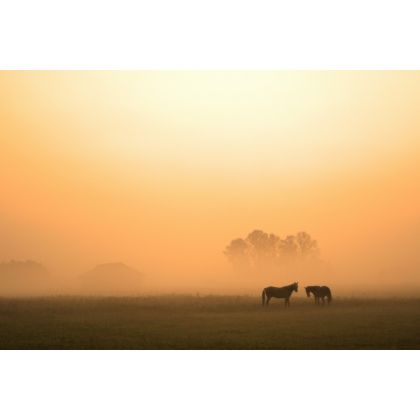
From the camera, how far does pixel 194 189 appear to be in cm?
977

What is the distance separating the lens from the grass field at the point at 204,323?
917 cm

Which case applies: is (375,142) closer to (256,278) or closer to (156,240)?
(256,278)

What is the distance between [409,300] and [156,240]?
343 centimetres

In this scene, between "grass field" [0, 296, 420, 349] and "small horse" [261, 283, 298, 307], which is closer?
"grass field" [0, 296, 420, 349]

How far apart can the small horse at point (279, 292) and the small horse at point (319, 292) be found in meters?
0.18

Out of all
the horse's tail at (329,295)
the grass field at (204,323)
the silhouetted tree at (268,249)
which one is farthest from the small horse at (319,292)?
the silhouetted tree at (268,249)

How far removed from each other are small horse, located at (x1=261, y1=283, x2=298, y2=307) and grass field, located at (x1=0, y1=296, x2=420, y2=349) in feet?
0.36

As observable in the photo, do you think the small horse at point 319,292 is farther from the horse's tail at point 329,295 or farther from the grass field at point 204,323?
the grass field at point 204,323

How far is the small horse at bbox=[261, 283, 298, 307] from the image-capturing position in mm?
9438

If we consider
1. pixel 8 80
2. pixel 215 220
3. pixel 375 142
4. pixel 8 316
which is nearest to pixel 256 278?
pixel 215 220

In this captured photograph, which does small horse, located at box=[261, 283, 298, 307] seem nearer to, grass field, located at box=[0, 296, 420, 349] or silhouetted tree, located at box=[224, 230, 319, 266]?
grass field, located at box=[0, 296, 420, 349]

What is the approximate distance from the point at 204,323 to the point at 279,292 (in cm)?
107

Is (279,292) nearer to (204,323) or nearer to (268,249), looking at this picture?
(268,249)

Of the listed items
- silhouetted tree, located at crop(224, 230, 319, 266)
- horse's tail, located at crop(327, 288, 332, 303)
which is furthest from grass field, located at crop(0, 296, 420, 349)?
silhouetted tree, located at crop(224, 230, 319, 266)
